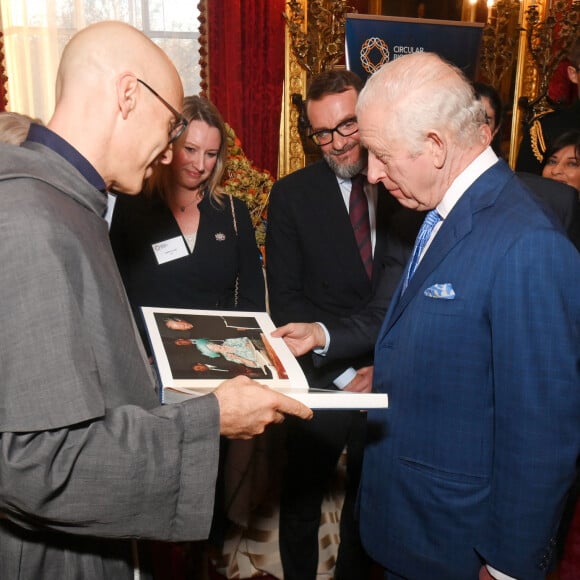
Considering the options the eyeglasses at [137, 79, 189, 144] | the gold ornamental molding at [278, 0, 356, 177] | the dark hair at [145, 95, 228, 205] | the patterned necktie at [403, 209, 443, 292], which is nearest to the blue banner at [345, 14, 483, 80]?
the gold ornamental molding at [278, 0, 356, 177]

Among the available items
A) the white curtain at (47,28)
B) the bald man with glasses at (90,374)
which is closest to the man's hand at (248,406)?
the bald man with glasses at (90,374)

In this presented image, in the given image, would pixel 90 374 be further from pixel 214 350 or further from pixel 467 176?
pixel 467 176

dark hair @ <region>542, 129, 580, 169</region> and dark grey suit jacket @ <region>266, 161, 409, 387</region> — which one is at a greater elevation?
dark hair @ <region>542, 129, 580, 169</region>

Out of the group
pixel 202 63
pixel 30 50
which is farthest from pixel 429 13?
pixel 30 50

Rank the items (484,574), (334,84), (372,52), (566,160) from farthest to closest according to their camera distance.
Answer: (372,52) → (566,160) → (334,84) → (484,574)

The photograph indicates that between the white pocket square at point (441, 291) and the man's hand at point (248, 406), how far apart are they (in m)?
0.42

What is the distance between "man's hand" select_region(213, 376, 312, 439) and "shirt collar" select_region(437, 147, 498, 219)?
655 millimetres

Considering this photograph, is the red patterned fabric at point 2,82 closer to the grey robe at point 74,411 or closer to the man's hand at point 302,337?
the man's hand at point 302,337

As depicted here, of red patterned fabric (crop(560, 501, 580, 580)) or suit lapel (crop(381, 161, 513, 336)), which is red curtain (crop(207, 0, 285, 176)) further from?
suit lapel (crop(381, 161, 513, 336))

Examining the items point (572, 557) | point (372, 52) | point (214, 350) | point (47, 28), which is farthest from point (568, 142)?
point (47, 28)

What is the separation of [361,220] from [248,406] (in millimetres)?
1424

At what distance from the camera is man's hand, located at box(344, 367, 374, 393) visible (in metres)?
2.32

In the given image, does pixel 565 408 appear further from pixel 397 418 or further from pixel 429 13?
pixel 429 13

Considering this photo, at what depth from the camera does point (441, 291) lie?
1.40m
